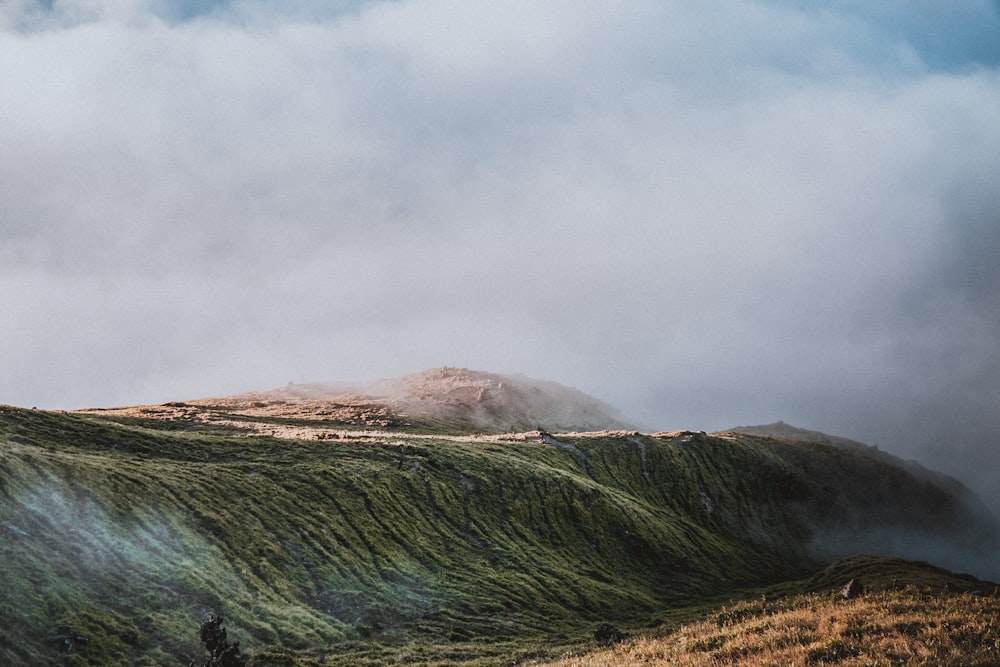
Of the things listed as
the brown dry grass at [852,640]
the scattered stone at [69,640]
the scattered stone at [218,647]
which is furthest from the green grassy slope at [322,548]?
the brown dry grass at [852,640]

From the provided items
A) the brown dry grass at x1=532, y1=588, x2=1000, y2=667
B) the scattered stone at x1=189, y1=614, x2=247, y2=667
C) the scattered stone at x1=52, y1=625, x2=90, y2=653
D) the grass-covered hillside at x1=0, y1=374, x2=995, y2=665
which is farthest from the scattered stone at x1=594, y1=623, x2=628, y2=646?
the scattered stone at x1=52, y1=625, x2=90, y2=653

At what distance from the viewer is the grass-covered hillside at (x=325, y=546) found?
1629 inches

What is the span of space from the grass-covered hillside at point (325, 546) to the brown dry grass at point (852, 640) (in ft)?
97.6

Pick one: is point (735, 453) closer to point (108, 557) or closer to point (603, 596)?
point (603, 596)

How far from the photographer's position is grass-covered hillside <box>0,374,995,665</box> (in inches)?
1629

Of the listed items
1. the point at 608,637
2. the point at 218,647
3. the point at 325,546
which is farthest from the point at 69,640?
the point at 608,637

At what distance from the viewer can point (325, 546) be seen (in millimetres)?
62469

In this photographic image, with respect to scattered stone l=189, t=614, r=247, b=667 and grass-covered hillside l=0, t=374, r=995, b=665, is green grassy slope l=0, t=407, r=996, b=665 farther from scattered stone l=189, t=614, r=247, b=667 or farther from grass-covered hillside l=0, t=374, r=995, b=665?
scattered stone l=189, t=614, r=247, b=667

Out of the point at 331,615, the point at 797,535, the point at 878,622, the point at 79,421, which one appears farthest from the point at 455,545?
the point at 797,535

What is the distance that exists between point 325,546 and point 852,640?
178 ft

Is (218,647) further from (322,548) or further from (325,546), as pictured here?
(325,546)

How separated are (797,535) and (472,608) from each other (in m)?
129

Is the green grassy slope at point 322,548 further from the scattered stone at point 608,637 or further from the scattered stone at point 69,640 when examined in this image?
the scattered stone at point 608,637

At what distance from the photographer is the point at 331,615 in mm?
52312
